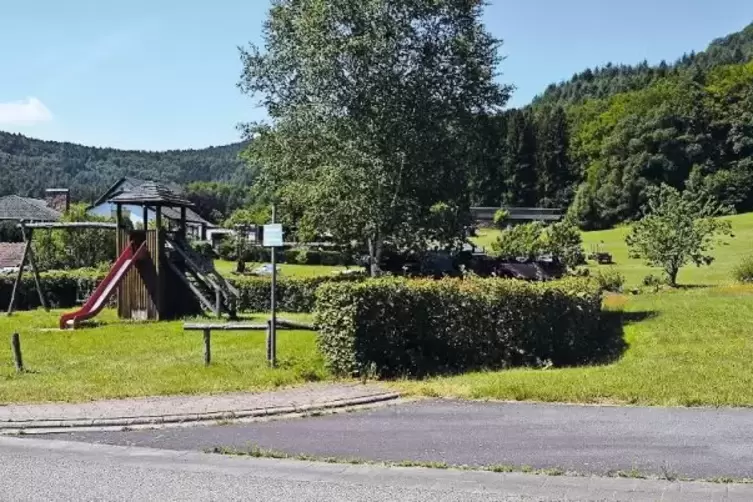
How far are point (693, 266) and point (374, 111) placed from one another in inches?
1235

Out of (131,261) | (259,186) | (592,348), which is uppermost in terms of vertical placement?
(259,186)

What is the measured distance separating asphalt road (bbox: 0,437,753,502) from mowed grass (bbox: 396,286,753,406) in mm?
4082

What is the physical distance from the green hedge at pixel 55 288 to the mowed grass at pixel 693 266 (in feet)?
79.0

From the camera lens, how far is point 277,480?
24.4ft

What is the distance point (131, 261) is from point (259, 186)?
6046 millimetres

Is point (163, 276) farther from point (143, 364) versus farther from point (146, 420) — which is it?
point (146, 420)

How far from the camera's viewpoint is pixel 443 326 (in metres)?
14.1

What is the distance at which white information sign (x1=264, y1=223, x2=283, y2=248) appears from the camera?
13.7 meters

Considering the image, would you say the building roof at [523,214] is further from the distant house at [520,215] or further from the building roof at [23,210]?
the building roof at [23,210]

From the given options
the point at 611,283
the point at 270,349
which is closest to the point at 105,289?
the point at 270,349

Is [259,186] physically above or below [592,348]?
above

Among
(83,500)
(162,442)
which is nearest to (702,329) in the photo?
(162,442)

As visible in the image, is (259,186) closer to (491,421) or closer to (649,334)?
(649,334)

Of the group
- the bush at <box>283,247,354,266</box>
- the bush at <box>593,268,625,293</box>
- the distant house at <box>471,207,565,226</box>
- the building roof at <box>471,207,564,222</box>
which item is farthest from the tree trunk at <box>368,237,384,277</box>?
the building roof at <box>471,207,564,222</box>
